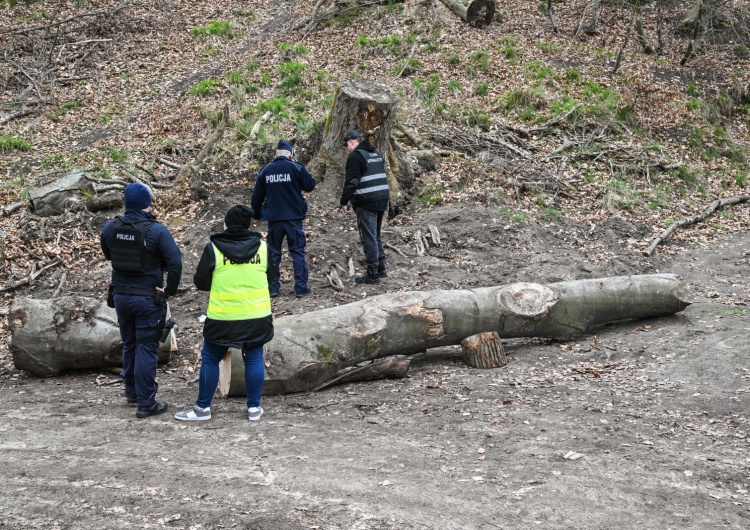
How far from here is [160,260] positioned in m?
6.36

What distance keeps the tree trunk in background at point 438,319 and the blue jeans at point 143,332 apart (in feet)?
2.42

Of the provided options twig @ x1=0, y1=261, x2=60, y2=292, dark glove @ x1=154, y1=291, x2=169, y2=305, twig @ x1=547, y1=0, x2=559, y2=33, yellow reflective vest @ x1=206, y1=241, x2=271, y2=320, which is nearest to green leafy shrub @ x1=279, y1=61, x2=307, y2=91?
twig @ x1=547, y1=0, x2=559, y2=33

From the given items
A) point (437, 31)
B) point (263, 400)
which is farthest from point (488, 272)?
point (437, 31)

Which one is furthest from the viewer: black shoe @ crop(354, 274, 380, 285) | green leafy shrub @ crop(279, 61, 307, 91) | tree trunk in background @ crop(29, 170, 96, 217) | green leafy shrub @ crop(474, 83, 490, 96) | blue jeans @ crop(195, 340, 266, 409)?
green leafy shrub @ crop(279, 61, 307, 91)

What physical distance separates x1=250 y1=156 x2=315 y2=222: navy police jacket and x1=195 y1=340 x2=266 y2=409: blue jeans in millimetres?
3182

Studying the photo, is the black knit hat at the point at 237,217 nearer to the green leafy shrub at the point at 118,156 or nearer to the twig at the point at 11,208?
the twig at the point at 11,208

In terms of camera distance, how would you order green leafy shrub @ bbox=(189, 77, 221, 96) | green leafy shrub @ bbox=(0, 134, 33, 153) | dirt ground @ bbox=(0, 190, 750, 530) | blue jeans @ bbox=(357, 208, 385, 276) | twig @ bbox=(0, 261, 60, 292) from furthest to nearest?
green leafy shrub @ bbox=(189, 77, 221, 96)
green leafy shrub @ bbox=(0, 134, 33, 153)
twig @ bbox=(0, 261, 60, 292)
blue jeans @ bbox=(357, 208, 385, 276)
dirt ground @ bbox=(0, 190, 750, 530)

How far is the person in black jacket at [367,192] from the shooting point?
29.8 ft

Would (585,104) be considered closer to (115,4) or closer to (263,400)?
(263,400)

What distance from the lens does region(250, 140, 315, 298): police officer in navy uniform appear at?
8.98 meters

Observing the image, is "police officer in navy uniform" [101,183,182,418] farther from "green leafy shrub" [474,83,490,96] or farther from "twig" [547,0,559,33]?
"twig" [547,0,559,33]

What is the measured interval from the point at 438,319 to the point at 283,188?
281 cm

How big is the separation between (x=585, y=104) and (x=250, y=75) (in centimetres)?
788

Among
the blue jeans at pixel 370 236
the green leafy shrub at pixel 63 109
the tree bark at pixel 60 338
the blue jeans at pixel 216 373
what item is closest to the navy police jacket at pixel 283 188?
the blue jeans at pixel 370 236
